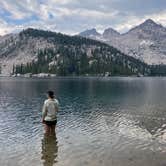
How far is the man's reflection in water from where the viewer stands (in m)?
23.9

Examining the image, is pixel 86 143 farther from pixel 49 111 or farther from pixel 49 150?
pixel 49 111

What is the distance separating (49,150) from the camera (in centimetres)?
2723

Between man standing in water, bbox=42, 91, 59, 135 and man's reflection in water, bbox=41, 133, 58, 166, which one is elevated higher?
man standing in water, bbox=42, 91, 59, 135

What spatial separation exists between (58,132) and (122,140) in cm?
813

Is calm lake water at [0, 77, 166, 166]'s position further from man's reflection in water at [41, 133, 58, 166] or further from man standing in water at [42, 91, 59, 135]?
man standing in water at [42, 91, 59, 135]

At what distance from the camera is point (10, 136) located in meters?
33.6

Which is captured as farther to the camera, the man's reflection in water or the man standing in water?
the man standing in water

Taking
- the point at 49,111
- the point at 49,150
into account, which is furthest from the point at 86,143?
the point at 49,111

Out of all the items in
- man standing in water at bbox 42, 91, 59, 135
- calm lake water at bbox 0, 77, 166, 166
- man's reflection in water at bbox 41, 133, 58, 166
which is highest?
man standing in water at bbox 42, 91, 59, 135

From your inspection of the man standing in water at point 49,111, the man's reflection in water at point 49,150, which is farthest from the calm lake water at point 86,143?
the man standing in water at point 49,111

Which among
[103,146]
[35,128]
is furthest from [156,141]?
[35,128]

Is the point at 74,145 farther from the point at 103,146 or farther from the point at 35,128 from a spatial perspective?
the point at 35,128

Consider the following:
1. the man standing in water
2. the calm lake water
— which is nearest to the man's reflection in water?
the calm lake water

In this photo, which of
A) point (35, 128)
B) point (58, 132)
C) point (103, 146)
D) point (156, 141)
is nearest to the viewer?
Answer: point (103, 146)
